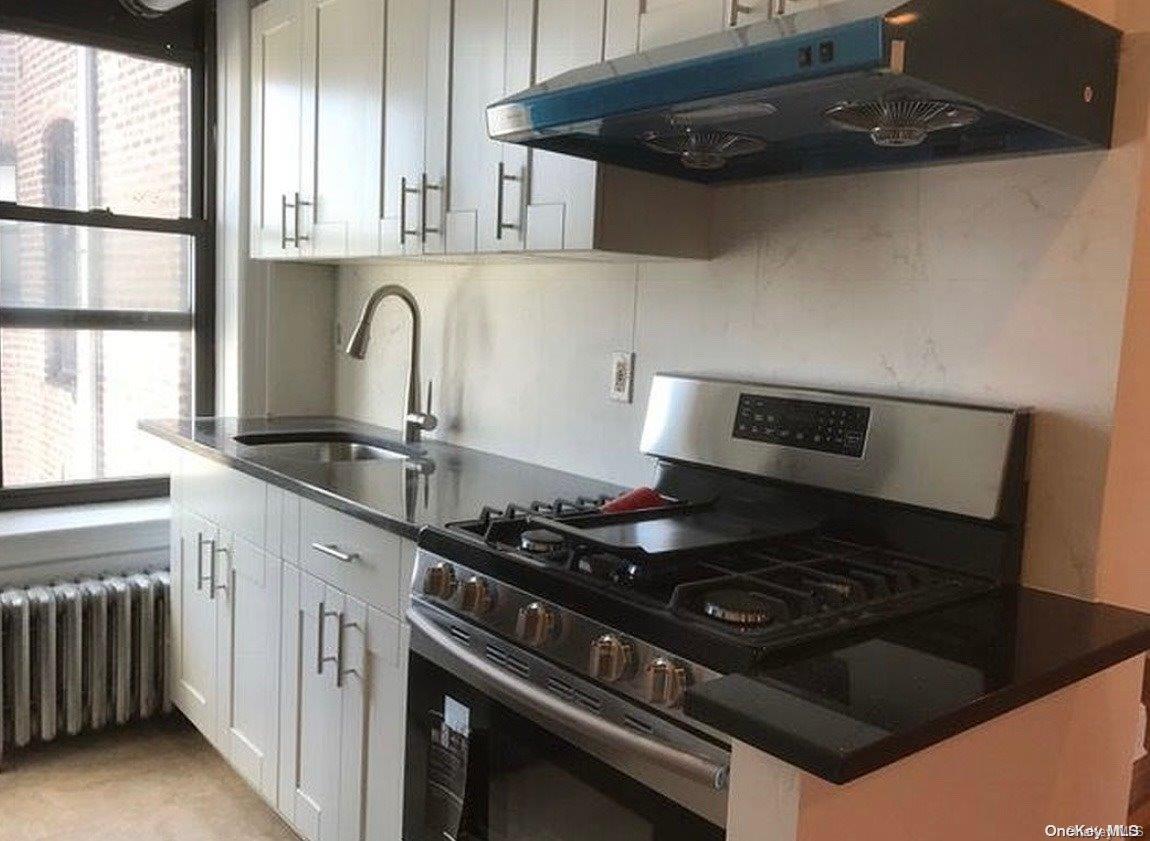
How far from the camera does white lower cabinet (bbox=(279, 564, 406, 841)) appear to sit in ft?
6.04

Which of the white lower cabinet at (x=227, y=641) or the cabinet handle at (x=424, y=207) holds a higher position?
the cabinet handle at (x=424, y=207)

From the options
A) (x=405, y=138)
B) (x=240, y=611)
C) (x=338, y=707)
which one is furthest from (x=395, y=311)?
(x=338, y=707)

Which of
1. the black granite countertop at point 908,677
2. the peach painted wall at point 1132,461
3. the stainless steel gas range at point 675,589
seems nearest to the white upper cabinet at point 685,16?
the peach painted wall at point 1132,461

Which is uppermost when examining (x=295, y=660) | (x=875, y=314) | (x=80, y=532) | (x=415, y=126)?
(x=415, y=126)

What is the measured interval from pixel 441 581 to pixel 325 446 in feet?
4.63

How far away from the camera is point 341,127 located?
250 centimetres

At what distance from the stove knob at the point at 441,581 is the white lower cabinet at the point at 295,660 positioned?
0.17 metres

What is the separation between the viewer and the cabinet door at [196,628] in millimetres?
2574

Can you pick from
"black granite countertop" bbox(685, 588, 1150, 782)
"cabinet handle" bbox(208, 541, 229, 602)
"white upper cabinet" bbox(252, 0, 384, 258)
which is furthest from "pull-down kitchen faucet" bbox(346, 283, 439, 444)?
"black granite countertop" bbox(685, 588, 1150, 782)

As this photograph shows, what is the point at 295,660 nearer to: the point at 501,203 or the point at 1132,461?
the point at 501,203

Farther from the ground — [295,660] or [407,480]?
[407,480]

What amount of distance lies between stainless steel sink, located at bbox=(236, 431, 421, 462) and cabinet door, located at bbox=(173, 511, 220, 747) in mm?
273

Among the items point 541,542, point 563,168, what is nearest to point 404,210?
point 563,168

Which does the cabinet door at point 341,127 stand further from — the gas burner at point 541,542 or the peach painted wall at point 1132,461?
the peach painted wall at point 1132,461
